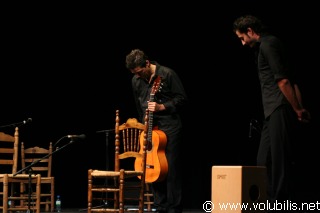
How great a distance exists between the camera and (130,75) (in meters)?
7.82

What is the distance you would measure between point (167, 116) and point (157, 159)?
1.27 feet

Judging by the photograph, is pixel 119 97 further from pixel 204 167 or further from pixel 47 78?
pixel 204 167

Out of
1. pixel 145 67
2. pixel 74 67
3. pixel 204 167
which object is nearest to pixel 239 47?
pixel 204 167

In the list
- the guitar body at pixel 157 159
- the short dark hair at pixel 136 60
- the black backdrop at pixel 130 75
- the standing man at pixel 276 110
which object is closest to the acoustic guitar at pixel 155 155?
the guitar body at pixel 157 159

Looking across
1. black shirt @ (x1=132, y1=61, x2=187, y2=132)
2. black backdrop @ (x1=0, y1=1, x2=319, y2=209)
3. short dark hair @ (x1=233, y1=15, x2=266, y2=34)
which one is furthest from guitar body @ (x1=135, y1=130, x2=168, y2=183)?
black backdrop @ (x1=0, y1=1, x2=319, y2=209)

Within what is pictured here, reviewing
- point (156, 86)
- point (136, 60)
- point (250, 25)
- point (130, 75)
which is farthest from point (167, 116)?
point (130, 75)

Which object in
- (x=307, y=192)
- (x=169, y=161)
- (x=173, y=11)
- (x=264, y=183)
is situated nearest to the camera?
(x=264, y=183)

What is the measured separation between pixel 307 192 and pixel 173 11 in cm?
272

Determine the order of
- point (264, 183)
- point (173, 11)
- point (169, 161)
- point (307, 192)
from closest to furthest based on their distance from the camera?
point (264, 183), point (169, 161), point (307, 192), point (173, 11)

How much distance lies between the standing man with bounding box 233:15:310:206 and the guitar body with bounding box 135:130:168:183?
1.23 m

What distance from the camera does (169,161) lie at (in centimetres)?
486

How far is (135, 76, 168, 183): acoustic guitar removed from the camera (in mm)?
4781

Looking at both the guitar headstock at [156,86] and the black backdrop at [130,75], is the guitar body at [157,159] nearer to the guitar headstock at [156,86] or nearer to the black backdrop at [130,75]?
the guitar headstock at [156,86]

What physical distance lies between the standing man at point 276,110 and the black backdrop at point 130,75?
3.42m
